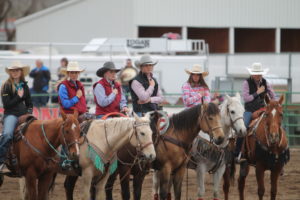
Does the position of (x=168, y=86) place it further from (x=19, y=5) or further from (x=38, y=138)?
(x=19, y=5)

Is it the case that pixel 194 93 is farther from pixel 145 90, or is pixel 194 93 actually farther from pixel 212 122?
pixel 212 122

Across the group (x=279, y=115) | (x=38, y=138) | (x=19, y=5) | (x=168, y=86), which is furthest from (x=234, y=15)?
(x=38, y=138)

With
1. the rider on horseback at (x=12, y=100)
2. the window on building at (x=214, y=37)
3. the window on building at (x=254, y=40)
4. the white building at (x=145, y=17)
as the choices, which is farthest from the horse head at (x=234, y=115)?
the window on building at (x=254, y=40)

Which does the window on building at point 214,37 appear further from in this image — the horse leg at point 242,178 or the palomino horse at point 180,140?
the palomino horse at point 180,140

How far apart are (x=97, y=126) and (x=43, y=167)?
909 millimetres

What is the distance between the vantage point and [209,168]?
10961 mm

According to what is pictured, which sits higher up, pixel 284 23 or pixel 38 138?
pixel 284 23

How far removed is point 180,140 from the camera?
10344mm

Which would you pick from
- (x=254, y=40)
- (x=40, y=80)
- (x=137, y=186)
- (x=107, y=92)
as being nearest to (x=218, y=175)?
(x=137, y=186)

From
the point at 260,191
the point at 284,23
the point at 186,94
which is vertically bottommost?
the point at 260,191

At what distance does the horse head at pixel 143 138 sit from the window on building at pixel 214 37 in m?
24.3

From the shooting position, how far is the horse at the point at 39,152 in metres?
9.43

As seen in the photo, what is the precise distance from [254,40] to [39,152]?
2668cm

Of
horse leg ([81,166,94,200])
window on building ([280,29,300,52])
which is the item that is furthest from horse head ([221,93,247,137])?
window on building ([280,29,300,52])
